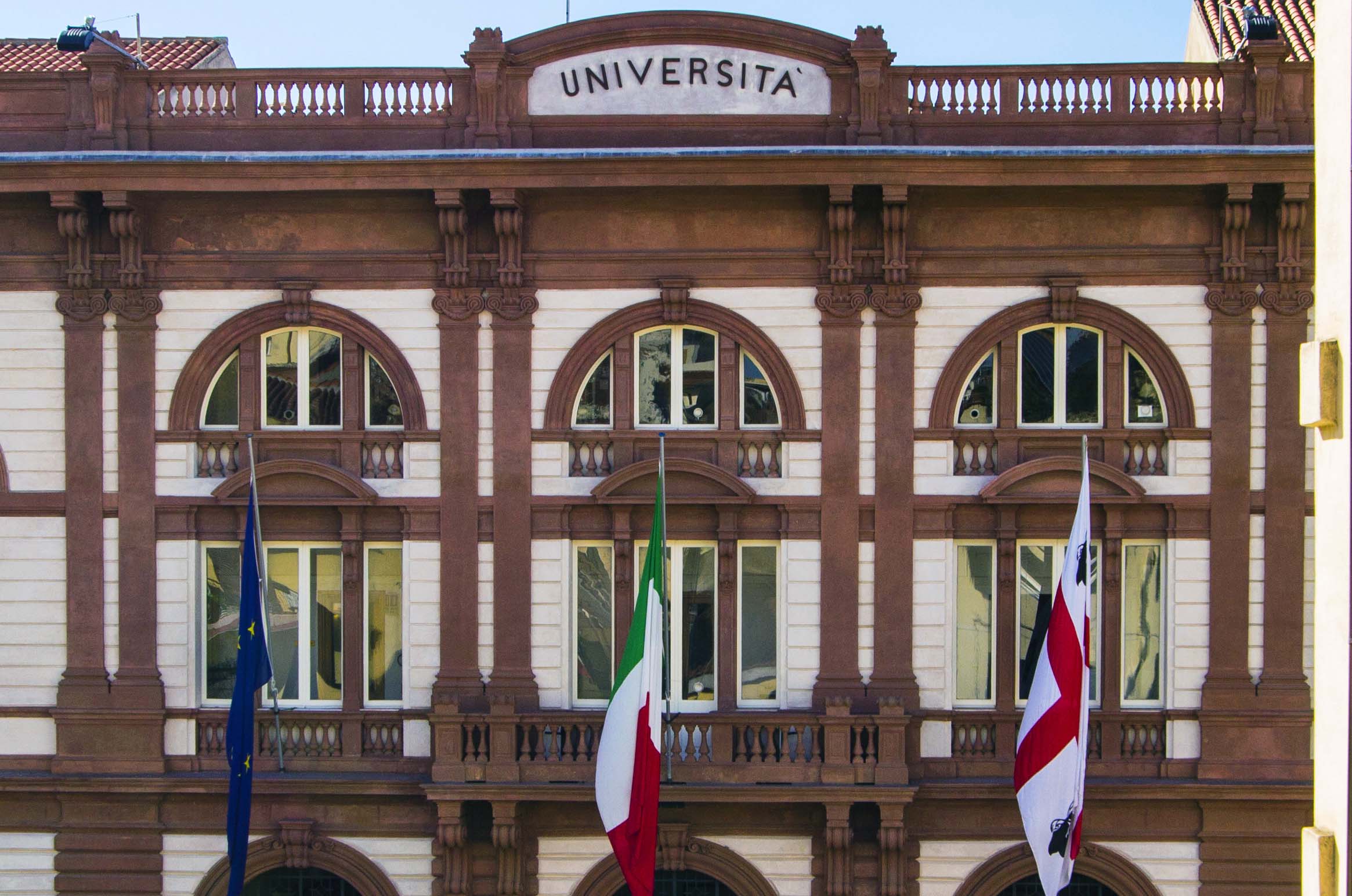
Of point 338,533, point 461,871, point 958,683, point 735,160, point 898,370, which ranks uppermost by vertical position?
point 735,160

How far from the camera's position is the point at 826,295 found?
17.1 metres

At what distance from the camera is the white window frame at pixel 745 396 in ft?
56.7

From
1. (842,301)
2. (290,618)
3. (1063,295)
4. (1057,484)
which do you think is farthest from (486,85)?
(1057,484)

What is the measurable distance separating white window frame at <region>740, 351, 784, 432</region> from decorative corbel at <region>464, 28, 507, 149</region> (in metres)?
3.72

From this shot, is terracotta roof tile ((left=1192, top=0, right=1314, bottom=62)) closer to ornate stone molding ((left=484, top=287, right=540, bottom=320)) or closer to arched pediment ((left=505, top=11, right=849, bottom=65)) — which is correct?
arched pediment ((left=505, top=11, right=849, bottom=65))

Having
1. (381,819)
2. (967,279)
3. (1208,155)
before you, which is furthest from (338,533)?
(1208,155)

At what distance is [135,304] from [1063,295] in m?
11.4

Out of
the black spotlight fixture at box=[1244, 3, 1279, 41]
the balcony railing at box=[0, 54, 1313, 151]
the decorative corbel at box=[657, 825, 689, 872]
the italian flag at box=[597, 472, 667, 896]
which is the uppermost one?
the black spotlight fixture at box=[1244, 3, 1279, 41]

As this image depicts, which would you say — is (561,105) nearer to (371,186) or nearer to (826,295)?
(371,186)

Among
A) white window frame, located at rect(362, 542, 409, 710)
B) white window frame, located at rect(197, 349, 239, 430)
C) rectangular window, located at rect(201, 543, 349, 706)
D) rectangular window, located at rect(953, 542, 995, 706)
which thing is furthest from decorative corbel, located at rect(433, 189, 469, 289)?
rectangular window, located at rect(953, 542, 995, 706)

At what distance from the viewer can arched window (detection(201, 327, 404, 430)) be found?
17594mm

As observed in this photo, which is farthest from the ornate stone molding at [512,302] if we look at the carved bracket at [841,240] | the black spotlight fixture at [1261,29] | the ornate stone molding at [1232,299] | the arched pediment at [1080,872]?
the black spotlight fixture at [1261,29]

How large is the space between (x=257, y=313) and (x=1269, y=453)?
12.5 meters

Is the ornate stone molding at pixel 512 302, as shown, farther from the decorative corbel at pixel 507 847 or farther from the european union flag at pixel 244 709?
the decorative corbel at pixel 507 847
